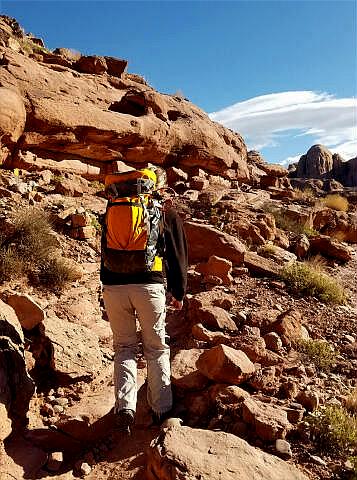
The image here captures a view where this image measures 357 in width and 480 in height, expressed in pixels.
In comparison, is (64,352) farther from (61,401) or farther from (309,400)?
(309,400)

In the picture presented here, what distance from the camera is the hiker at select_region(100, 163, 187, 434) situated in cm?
310

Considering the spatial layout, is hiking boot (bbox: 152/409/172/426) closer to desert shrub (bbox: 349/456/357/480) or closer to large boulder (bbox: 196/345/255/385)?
large boulder (bbox: 196/345/255/385)

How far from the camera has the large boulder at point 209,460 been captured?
2.26m

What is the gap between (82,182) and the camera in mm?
12617

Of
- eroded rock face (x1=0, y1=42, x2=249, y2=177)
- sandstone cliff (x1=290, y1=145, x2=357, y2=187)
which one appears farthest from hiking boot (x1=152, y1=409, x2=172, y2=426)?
sandstone cliff (x1=290, y1=145, x2=357, y2=187)

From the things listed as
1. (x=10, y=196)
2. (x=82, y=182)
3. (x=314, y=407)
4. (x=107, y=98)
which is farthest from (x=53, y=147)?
(x=314, y=407)

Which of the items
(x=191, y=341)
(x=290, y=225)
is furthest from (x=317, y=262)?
(x=191, y=341)

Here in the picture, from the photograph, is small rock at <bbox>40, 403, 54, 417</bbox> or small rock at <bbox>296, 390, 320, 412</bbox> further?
small rock at <bbox>40, 403, 54, 417</bbox>

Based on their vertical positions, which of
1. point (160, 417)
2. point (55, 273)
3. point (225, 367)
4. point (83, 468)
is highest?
point (55, 273)

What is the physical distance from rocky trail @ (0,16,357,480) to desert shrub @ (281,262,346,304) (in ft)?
0.08

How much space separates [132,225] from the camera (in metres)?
3.10

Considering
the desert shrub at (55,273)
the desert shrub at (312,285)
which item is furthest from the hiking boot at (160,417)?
the desert shrub at (312,285)

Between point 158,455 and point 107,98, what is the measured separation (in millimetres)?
15124

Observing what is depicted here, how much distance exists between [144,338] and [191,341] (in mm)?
1356
